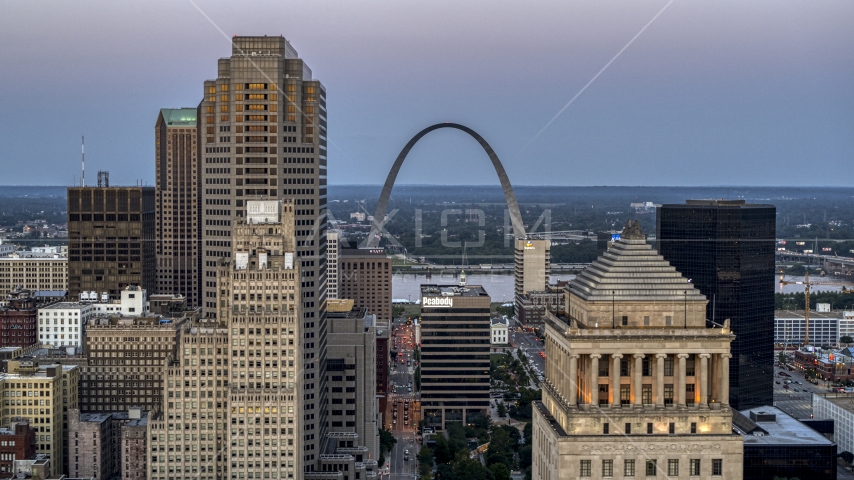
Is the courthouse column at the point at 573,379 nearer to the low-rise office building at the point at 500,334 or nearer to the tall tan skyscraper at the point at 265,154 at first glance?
the tall tan skyscraper at the point at 265,154

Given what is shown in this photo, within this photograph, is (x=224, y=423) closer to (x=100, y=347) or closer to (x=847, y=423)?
(x=100, y=347)

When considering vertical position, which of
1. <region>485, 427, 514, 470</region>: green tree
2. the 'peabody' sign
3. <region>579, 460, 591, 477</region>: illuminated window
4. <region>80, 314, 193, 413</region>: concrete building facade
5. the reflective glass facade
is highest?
the 'peabody' sign

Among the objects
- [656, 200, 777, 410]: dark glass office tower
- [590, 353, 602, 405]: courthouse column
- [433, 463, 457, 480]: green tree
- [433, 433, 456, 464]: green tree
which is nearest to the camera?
[590, 353, 602, 405]: courthouse column

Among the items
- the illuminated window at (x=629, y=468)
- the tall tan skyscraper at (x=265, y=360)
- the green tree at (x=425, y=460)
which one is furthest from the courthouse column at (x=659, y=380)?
the green tree at (x=425, y=460)

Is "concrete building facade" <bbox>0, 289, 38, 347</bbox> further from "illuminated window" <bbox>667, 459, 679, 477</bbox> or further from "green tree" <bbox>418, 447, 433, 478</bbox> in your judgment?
"illuminated window" <bbox>667, 459, 679, 477</bbox>

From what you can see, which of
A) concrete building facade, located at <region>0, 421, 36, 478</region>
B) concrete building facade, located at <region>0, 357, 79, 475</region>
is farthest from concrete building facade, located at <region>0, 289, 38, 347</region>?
concrete building facade, located at <region>0, 421, 36, 478</region>
